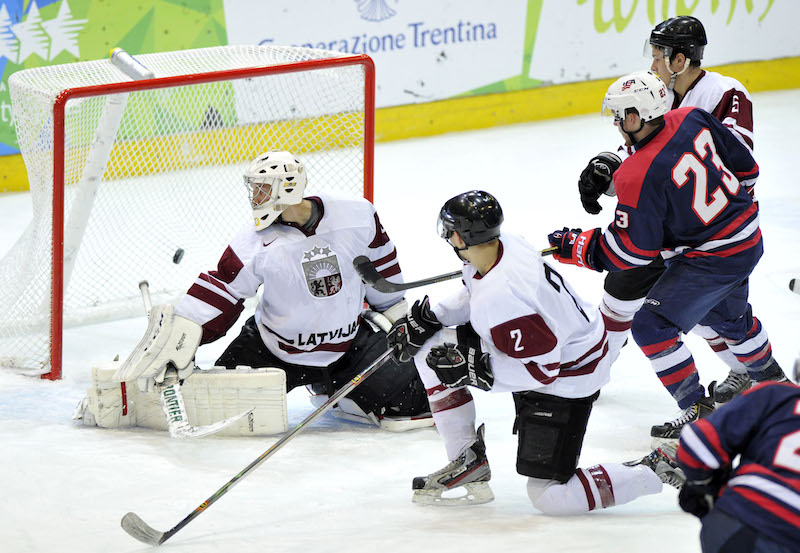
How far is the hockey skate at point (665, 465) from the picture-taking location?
2.99 m

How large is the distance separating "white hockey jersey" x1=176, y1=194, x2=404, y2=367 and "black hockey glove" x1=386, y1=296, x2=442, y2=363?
0.50 metres

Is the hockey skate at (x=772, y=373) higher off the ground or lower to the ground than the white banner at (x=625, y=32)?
higher

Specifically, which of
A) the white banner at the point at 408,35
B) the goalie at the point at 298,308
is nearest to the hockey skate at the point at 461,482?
the goalie at the point at 298,308

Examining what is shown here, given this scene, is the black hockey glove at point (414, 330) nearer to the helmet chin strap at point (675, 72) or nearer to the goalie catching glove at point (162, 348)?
the goalie catching glove at point (162, 348)

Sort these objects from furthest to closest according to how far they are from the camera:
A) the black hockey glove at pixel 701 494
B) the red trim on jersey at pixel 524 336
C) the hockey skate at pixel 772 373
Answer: the hockey skate at pixel 772 373 < the red trim on jersey at pixel 524 336 < the black hockey glove at pixel 701 494

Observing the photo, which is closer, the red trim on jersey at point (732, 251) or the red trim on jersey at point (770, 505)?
the red trim on jersey at point (770, 505)

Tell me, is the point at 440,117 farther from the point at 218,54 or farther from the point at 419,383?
the point at 419,383

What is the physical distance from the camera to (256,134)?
16.4 feet

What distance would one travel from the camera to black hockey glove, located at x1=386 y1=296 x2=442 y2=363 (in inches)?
112

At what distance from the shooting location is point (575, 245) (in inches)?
134

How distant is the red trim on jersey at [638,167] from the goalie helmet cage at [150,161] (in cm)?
147

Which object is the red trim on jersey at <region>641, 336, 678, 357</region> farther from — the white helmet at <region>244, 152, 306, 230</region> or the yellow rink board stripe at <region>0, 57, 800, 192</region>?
the yellow rink board stripe at <region>0, 57, 800, 192</region>

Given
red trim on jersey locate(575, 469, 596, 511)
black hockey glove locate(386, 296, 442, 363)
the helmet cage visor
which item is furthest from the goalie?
red trim on jersey locate(575, 469, 596, 511)

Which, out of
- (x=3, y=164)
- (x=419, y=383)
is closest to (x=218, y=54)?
(x=419, y=383)
